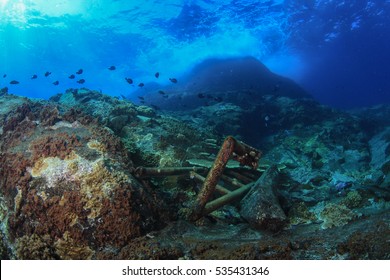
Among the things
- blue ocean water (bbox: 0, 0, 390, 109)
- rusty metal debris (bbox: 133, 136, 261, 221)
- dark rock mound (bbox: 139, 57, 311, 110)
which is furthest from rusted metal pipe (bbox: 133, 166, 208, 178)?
blue ocean water (bbox: 0, 0, 390, 109)

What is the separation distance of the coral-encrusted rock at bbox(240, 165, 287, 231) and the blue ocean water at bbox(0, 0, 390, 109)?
31900 mm

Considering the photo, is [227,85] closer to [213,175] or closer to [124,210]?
[213,175]

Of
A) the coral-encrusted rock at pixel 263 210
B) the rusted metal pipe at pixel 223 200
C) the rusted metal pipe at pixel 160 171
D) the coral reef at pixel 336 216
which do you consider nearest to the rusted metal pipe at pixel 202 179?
the rusted metal pipe at pixel 160 171

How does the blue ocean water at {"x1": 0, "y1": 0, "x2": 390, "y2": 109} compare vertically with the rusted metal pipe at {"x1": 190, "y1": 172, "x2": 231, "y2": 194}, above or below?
above

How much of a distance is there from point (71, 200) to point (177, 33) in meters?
41.2

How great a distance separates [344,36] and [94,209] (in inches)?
2113

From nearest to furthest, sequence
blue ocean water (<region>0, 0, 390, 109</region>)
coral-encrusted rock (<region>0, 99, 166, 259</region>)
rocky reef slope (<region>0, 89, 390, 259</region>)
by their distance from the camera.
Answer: rocky reef slope (<region>0, 89, 390, 259</region>) → coral-encrusted rock (<region>0, 99, 166, 259</region>) → blue ocean water (<region>0, 0, 390, 109</region>)

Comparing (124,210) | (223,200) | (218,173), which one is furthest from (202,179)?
(124,210)

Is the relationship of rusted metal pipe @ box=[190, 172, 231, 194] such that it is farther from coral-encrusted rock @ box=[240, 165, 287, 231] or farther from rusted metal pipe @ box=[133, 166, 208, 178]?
coral-encrusted rock @ box=[240, 165, 287, 231]

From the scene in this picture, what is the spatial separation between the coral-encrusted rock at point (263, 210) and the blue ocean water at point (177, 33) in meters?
31.9

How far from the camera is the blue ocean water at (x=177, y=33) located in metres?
33.3

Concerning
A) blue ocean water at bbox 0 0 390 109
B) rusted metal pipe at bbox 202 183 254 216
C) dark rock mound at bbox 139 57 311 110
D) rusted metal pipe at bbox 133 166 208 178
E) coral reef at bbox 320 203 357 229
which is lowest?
coral reef at bbox 320 203 357 229

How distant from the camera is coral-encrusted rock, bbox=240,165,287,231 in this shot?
404 cm
